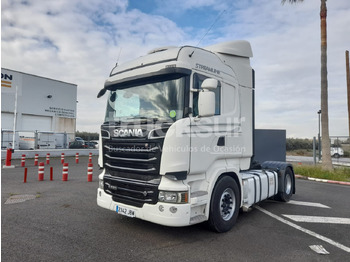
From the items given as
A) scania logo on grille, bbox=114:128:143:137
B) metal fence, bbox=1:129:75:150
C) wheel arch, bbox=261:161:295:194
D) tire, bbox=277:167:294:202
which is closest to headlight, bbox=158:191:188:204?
scania logo on grille, bbox=114:128:143:137

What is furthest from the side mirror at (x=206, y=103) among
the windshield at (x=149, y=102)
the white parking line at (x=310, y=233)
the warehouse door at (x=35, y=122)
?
the warehouse door at (x=35, y=122)

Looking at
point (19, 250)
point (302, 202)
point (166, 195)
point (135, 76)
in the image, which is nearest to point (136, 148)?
point (166, 195)

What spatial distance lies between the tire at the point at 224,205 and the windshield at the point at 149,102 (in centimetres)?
158

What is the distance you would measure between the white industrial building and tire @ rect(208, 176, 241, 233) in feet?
69.6

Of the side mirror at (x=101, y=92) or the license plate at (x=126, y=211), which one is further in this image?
the side mirror at (x=101, y=92)

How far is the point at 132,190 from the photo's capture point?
4.41 metres

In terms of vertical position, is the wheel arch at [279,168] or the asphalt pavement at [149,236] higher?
the wheel arch at [279,168]

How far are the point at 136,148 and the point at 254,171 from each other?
363 cm

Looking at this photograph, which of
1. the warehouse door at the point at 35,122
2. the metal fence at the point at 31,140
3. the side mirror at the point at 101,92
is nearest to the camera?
the side mirror at the point at 101,92

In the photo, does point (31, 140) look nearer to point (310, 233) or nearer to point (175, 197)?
point (175, 197)

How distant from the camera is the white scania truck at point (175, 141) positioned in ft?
13.3

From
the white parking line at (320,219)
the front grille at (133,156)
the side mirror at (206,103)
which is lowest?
the white parking line at (320,219)

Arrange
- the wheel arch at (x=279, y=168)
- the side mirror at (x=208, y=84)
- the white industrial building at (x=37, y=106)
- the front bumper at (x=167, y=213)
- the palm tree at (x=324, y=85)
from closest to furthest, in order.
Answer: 1. the front bumper at (x=167, y=213)
2. the side mirror at (x=208, y=84)
3. the wheel arch at (x=279, y=168)
4. the palm tree at (x=324, y=85)
5. the white industrial building at (x=37, y=106)

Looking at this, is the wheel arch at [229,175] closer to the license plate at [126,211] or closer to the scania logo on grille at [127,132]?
the license plate at [126,211]
